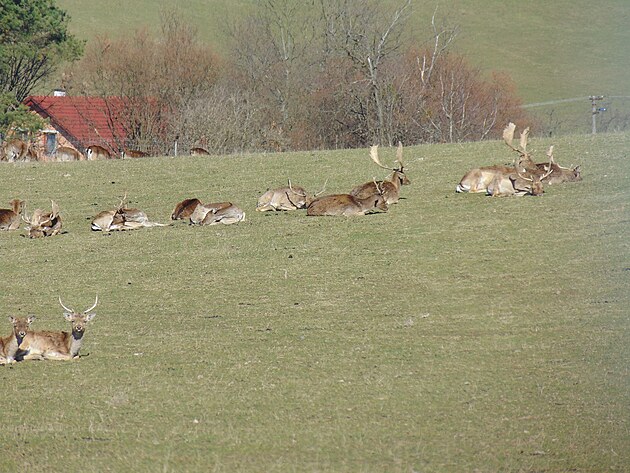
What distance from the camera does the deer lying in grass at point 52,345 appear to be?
464 inches

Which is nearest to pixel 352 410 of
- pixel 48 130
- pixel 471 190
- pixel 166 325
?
pixel 166 325

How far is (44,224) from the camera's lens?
66.1 feet

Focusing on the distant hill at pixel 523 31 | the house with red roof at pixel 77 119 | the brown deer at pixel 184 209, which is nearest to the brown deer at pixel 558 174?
the brown deer at pixel 184 209

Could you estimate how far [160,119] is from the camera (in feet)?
153

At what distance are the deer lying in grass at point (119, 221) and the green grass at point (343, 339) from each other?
29 cm

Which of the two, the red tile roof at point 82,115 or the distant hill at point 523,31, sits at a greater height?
the red tile roof at point 82,115

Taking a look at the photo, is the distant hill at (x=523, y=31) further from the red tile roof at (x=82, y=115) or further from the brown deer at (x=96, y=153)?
the brown deer at (x=96, y=153)

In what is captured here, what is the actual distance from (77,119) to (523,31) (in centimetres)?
5188

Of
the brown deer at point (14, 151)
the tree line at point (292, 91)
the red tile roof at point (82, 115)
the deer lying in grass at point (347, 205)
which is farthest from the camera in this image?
the red tile roof at point (82, 115)

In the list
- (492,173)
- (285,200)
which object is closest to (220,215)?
(285,200)

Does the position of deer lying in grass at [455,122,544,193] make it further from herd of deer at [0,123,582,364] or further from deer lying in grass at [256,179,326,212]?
deer lying in grass at [256,179,326,212]

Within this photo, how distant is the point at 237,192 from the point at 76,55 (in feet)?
84.2

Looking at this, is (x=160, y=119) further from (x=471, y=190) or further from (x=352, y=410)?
(x=352, y=410)

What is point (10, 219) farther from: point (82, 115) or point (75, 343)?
point (82, 115)
